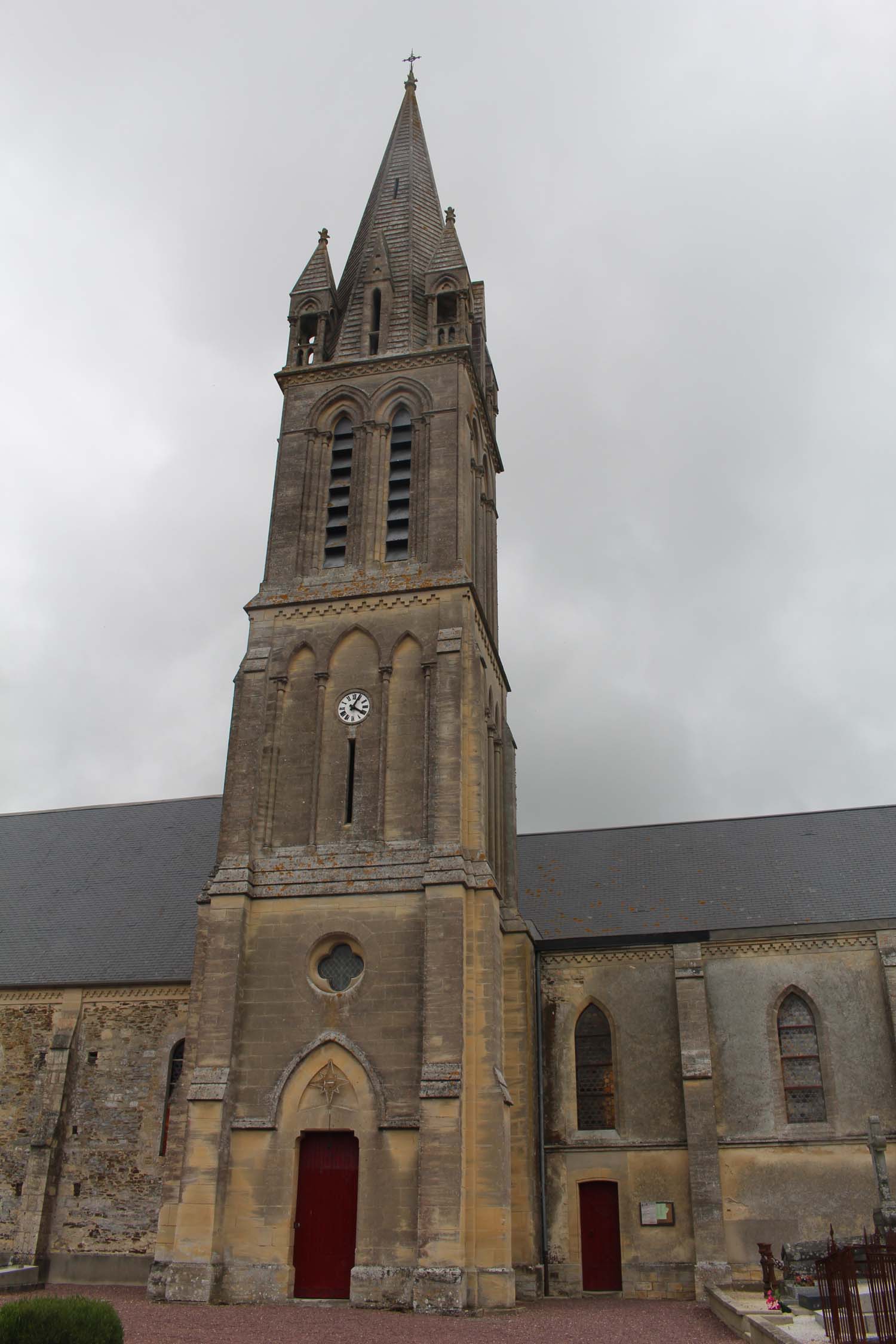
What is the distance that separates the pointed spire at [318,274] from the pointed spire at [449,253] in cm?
262

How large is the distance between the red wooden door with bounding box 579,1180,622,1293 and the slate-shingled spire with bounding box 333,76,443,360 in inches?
760

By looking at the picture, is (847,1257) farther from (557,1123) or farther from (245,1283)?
(557,1123)

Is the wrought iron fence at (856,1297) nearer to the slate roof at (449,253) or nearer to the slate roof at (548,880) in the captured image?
the slate roof at (548,880)

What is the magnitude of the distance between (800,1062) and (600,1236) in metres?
5.47

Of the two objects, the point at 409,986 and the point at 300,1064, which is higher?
the point at 409,986

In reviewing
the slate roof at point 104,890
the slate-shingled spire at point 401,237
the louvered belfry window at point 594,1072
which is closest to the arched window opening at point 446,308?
the slate-shingled spire at point 401,237

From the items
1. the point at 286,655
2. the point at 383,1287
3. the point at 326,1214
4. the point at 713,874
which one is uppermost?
the point at 286,655

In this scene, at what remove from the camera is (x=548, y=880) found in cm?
2806

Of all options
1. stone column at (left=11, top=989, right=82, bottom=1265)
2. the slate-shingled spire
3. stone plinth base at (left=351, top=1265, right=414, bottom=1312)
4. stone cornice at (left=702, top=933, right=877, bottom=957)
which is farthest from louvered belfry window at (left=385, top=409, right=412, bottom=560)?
stone plinth base at (left=351, top=1265, right=414, bottom=1312)

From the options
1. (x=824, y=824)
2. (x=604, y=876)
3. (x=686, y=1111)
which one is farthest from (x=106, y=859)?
(x=824, y=824)

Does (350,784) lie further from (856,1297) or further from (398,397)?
(856,1297)

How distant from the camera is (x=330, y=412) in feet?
86.7

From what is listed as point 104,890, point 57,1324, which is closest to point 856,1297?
point 57,1324

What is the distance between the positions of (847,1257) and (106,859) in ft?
75.9
